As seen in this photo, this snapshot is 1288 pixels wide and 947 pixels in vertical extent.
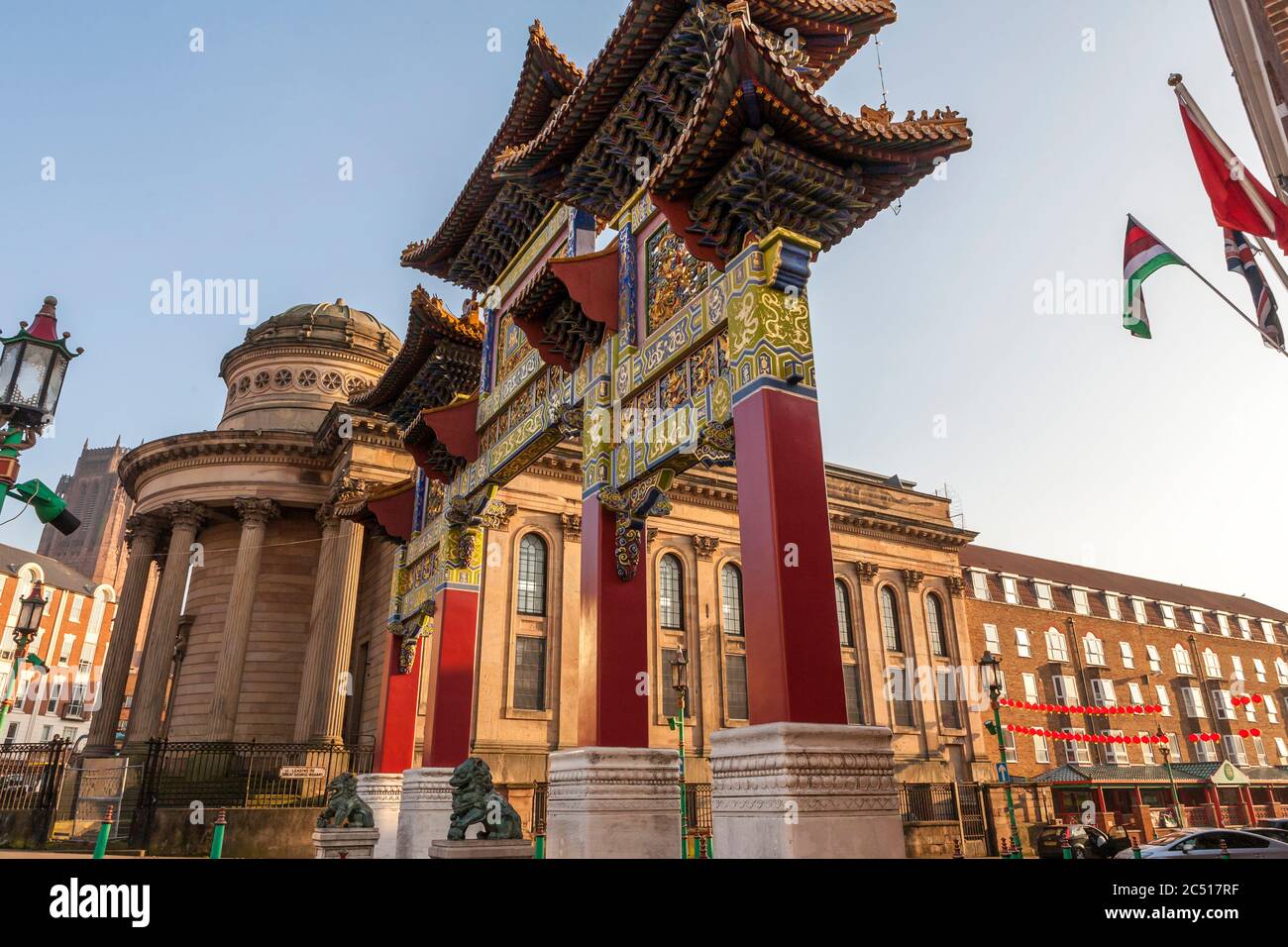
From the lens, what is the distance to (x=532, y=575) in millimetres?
29734

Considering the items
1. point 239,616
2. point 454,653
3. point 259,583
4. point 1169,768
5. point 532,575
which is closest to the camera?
point 454,653

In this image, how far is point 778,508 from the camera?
8344 millimetres

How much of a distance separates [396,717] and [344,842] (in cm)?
321

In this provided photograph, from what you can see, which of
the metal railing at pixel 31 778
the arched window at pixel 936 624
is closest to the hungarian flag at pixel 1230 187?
the metal railing at pixel 31 778

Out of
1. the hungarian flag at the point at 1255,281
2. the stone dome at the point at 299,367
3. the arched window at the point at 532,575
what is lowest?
the hungarian flag at the point at 1255,281

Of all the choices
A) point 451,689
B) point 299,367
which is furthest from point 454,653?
point 299,367

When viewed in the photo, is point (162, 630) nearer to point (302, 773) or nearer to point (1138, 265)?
point (302, 773)

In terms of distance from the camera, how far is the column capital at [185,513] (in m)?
31.5

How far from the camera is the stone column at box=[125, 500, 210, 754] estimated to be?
2823 cm

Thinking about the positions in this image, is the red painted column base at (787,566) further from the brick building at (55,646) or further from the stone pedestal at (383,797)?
the brick building at (55,646)

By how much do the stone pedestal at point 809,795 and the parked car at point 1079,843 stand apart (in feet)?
55.7
